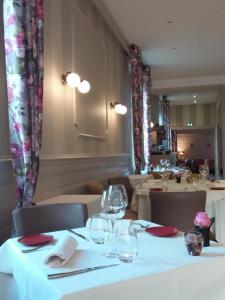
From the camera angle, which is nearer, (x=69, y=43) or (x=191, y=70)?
(x=69, y=43)

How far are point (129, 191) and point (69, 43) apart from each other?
2592 mm

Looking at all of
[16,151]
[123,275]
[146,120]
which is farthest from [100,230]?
[146,120]

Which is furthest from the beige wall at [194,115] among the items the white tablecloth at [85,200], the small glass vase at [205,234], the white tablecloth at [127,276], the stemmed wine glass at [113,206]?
the white tablecloth at [127,276]

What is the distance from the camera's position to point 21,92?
117 inches

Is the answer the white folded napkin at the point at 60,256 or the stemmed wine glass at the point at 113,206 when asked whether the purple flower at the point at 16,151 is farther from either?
the white folded napkin at the point at 60,256

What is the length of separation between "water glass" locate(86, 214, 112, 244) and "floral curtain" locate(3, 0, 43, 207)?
4.39 ft

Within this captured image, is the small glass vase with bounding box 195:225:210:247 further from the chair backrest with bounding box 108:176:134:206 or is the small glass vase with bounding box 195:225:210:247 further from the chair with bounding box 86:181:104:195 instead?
the chair backrest with bounding box 108:176:134:206

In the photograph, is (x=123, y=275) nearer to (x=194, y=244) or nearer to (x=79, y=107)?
(x=194, y=244)

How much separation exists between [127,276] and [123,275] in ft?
0.06

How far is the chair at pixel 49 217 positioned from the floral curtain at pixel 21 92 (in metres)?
0.51

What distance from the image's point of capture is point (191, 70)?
412 inches

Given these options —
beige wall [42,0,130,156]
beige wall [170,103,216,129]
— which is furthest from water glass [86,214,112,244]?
beige wall [170,103,216,129]

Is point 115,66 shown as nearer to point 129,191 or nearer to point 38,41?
point 129,191

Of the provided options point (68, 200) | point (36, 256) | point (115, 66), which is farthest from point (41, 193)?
point (115, 66)
